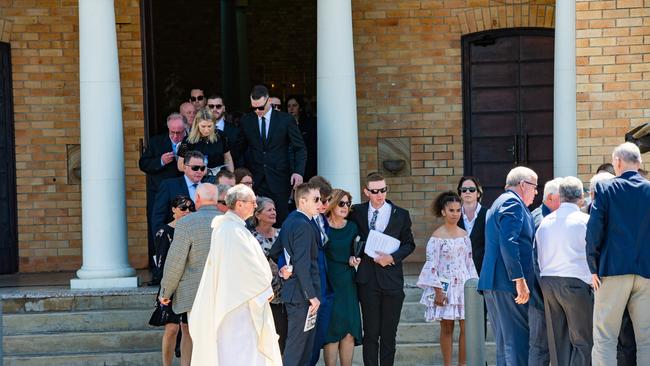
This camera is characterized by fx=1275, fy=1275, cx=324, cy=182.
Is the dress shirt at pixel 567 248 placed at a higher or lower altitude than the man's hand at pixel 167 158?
lower

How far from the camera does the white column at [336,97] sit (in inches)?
516

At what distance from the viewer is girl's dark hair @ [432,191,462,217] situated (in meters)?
11.3

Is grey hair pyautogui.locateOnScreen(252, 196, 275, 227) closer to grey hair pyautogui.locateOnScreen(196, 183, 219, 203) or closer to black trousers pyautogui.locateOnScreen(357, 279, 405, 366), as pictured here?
grey hair pyautogui.locateOnScreen(196, 183, 219, 203)

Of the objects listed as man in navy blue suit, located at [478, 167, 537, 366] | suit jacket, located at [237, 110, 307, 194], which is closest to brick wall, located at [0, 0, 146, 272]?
suit jacket, located at [237, 110, 307, 194]

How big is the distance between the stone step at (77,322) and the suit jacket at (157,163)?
4.40ft

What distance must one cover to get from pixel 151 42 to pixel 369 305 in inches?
223

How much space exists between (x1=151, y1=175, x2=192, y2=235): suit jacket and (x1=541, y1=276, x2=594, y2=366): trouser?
12.0 feet

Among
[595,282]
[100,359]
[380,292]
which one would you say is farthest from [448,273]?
[100,359]

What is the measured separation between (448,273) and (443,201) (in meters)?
0.65

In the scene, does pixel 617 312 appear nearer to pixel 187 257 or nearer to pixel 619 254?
pixel 619 254

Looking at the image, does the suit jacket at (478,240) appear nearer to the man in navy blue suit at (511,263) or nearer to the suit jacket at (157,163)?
the man in navy blue suit at (511,263)

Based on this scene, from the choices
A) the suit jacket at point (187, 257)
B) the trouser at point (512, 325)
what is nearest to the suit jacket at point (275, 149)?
the suit jacket at point (187, 257)

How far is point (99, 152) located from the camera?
12953 mm

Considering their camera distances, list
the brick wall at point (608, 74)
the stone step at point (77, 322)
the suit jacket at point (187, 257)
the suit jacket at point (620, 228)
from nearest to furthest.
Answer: the suit jacket at point (620, 228) < the suit jacket at point (187, 257) < the stone step at point (77, 322) < the brick wall at point (608, 74)
